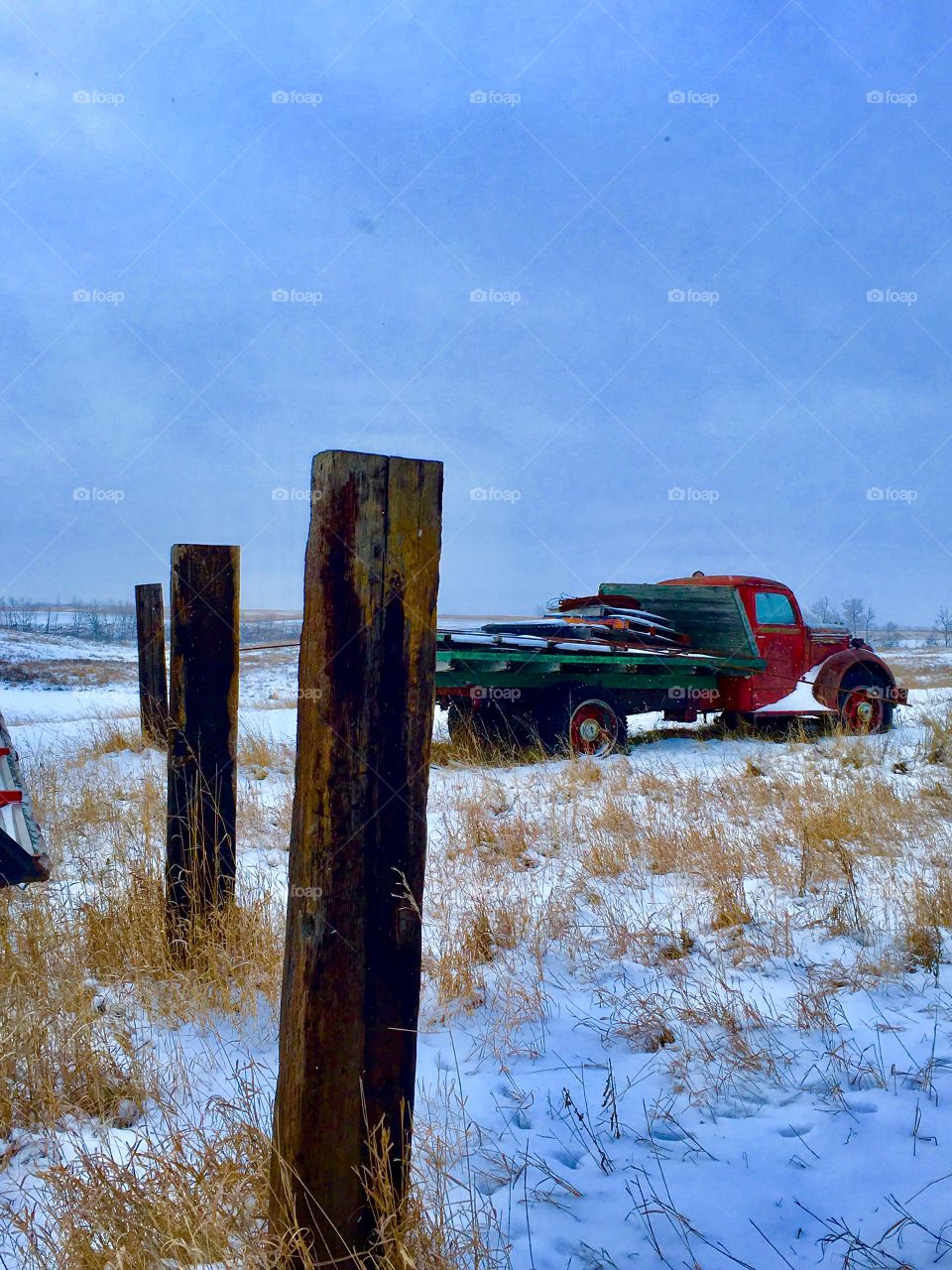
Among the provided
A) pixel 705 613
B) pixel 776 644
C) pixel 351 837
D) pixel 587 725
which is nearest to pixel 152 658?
pixel 587 725

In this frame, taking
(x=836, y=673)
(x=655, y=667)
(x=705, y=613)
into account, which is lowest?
(x=836, y=673)

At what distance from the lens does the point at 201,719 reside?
384cm

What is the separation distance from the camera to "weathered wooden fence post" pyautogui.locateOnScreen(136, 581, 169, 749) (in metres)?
8.91

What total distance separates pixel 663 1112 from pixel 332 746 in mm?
1681

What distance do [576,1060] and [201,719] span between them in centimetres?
211

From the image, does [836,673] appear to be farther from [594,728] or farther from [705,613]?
[594,728]

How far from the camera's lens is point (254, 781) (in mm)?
8172

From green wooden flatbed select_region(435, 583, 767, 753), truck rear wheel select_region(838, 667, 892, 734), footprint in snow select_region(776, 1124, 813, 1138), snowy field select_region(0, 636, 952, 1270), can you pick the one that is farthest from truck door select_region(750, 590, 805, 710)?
footprint in snow select_region(776, 1124, 813, 1138)

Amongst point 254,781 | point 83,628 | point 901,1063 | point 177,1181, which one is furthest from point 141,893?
point 83,628

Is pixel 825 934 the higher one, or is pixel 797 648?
pixel 797 648

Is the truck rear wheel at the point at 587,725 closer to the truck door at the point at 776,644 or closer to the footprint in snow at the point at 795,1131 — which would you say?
the truck door at the point at 776,644

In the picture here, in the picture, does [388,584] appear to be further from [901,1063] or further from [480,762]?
[480,762]

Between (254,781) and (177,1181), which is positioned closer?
(177,1181)

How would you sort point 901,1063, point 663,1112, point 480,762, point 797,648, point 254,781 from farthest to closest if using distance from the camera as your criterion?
1. point 797,648
2. point 480,762
3. point 254,781
4. point 901,1063
5. point 663,1112
